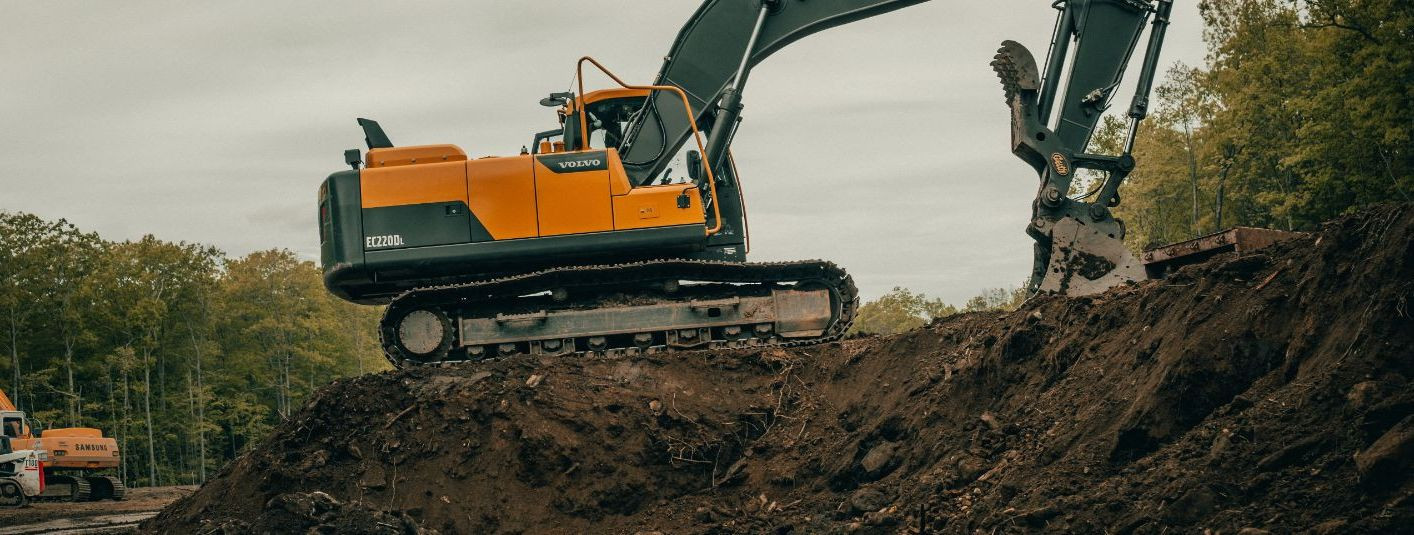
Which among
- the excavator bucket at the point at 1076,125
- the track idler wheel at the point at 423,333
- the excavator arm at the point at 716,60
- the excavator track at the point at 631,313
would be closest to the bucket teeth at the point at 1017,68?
the excavator bucket at the point at 1076,125

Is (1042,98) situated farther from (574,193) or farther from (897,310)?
(897,310)

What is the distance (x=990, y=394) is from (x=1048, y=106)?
13.1 ft

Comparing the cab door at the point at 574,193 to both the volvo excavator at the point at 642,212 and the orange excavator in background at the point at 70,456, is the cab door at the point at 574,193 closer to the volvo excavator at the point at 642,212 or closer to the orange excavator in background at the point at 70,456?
the volvo excavator at the point at 642,212

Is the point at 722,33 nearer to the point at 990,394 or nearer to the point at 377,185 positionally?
the point at 377,185

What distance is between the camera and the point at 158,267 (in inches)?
1853

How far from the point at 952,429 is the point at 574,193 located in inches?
188

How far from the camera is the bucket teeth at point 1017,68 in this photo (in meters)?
11.9

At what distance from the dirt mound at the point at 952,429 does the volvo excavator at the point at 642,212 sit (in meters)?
1.27

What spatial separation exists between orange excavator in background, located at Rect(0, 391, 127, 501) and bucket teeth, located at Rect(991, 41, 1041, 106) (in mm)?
20074

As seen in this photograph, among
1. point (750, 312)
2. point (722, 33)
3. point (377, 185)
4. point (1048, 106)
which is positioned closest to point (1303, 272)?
point (1048, 106)

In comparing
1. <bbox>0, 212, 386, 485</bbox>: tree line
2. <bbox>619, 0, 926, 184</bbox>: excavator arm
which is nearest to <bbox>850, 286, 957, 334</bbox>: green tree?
<bbox>0, 212, 386, 485</bbox>: tree line

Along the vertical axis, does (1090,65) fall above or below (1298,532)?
above

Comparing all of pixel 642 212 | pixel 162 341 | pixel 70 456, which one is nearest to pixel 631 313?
pixel 642 212

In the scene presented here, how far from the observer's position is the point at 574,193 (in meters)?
12.1
